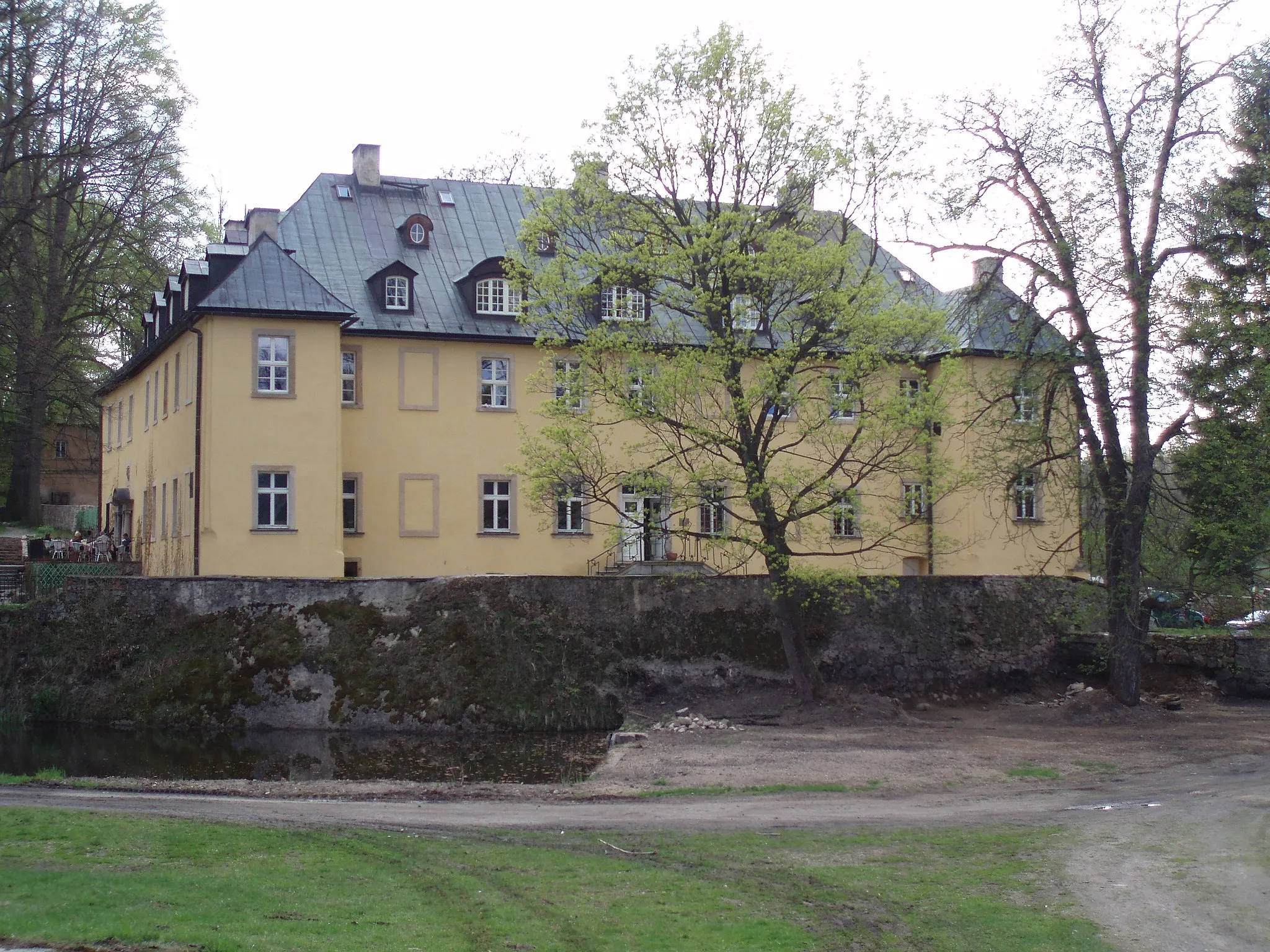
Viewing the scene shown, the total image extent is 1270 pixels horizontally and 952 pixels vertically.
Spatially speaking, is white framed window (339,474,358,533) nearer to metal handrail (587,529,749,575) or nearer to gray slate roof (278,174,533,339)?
gray slate roof (278,174,533,339)

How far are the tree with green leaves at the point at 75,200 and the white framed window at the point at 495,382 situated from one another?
384 inches

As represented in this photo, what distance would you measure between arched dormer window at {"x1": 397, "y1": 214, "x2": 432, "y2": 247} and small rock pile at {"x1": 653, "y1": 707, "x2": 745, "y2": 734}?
55.4 feet

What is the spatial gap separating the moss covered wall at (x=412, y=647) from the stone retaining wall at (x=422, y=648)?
28 millimetres

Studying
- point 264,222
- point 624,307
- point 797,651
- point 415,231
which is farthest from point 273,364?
point 797,651

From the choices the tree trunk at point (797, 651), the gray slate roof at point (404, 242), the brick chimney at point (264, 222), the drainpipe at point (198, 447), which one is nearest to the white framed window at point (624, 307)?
the tree trunk at point (797, 651)

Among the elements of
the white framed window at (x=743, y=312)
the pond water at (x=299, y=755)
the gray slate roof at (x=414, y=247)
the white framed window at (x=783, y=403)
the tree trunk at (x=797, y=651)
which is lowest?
the pond water at (x=299, y=755)

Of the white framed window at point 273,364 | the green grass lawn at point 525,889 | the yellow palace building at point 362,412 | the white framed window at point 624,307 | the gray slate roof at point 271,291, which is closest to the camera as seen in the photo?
the green grass lawn at point 525,889

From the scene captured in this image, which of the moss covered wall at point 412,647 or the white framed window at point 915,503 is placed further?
the moss covered wall at point 412,647

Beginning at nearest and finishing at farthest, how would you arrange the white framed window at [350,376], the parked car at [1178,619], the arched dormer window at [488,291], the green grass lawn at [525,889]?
the green grass lawn at [525,889], the parked car at [1178,619], the white framed window at [350,376], the arched dormer window at [488,291]

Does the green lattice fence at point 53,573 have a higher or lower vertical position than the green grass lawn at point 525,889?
higher

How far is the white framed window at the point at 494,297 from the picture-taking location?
33719 millimetres

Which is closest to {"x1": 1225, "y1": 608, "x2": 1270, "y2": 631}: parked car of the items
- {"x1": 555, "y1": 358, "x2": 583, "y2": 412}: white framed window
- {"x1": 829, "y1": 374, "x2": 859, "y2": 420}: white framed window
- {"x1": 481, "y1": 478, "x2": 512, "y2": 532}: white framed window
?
{"x1": 829, "y1": 374, "x2": 859, "y2": 420}: white framed window

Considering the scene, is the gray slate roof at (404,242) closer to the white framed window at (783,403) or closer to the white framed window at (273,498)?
the white framed window at (273,498)

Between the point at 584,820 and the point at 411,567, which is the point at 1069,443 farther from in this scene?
the point at 411,567
